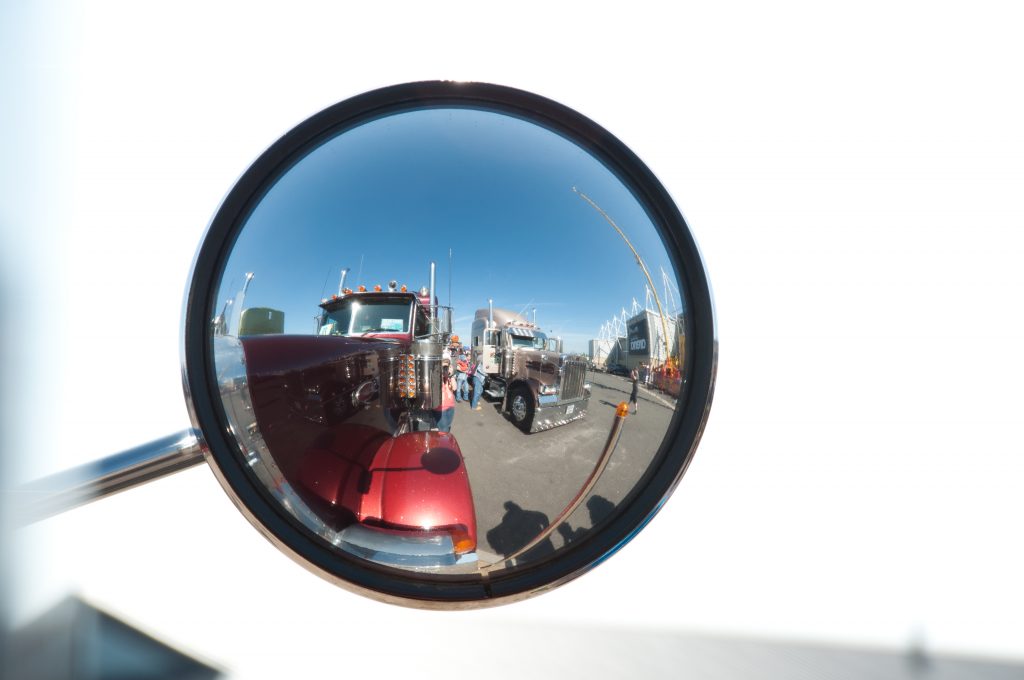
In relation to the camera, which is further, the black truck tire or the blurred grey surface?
the blurred grey surface

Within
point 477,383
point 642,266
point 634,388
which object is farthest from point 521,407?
point 642,266

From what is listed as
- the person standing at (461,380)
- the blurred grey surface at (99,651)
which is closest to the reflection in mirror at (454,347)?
the person standing at (461,380)

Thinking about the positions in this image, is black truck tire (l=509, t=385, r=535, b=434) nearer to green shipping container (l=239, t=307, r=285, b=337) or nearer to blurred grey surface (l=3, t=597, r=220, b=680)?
green shipping container (l=239, t=307, r=285, b=337)

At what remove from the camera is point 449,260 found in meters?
0.47

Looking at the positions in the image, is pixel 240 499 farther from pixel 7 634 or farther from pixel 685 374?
pixel 685 374

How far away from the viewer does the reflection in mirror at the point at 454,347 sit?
0.49m

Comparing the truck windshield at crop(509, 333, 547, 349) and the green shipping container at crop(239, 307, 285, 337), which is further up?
the green shipping container at crop(239, 307, 285, 337)

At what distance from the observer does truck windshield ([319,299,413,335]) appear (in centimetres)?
50

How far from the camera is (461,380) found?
50 cm

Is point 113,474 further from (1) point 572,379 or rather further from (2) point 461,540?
(1) point 572,379

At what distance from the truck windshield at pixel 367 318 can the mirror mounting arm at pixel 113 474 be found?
0.93ft

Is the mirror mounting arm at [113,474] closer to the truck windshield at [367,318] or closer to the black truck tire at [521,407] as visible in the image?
the truck windshield at [367,318]

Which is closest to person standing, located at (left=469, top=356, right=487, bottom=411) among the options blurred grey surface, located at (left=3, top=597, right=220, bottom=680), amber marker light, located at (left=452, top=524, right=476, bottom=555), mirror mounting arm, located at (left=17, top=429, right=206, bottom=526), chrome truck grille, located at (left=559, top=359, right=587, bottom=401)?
chrome truck grille, located at (left=559, top=359, right=587, bottom=401)

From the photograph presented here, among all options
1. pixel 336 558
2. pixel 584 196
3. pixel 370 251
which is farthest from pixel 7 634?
pixel 584 196
